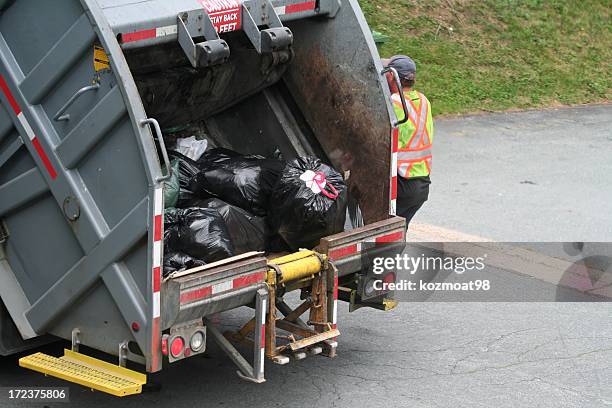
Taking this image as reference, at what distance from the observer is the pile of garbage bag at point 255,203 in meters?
5.68

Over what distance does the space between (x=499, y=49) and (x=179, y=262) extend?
9.34 metres

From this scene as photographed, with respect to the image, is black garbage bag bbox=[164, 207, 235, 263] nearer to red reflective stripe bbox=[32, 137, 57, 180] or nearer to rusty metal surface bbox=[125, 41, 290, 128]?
red reflective stripe bbox=[32, 137, 57, 180]

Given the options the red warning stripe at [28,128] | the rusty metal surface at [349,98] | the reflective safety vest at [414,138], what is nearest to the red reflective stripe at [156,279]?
the red warning stripe at [28,128]

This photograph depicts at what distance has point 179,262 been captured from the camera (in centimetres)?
542

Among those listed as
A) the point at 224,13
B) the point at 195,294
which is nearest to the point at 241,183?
the point at 224,13

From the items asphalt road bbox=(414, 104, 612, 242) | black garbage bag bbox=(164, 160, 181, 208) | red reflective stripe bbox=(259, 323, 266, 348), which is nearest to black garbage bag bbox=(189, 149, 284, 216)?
black garbage bag bbox=(164, 160, 181, 208)

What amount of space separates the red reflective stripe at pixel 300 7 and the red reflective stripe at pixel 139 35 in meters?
1.02

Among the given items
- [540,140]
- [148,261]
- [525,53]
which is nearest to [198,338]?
[148,261]

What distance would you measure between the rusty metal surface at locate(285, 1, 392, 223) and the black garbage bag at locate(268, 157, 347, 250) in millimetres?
344

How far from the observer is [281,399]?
5.88 metres

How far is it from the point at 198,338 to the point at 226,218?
2.60 ft

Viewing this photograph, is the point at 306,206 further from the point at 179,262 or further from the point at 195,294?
the point at 195,294

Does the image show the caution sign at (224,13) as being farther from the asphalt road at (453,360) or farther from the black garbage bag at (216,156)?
the asphalt road at (453,360)

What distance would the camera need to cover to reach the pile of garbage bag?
5.68 meters
